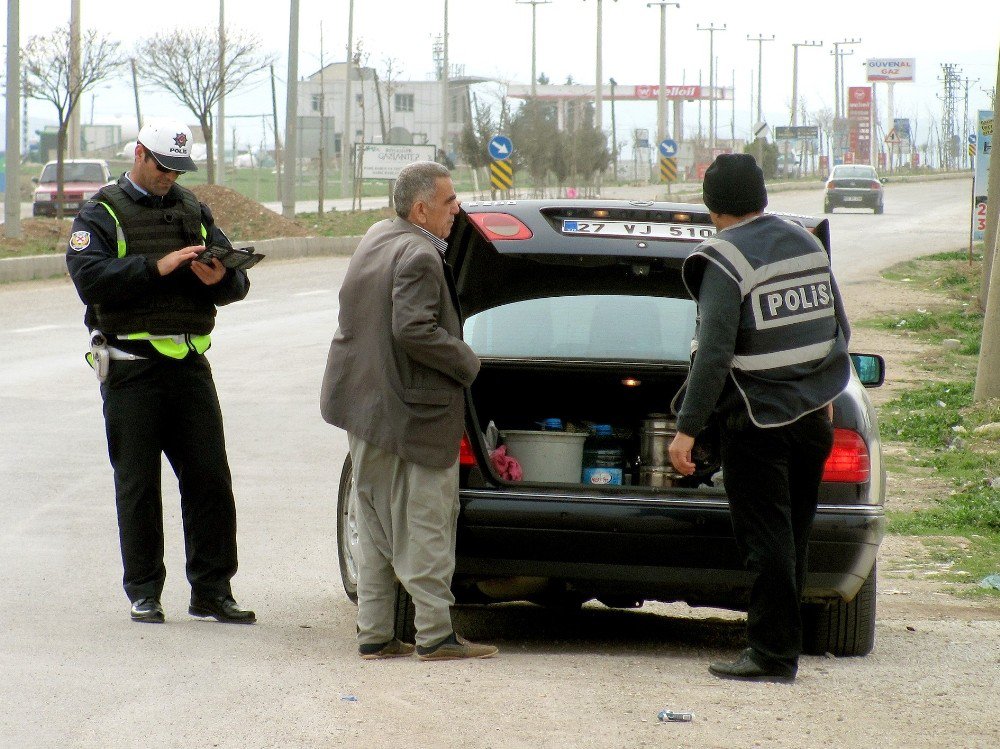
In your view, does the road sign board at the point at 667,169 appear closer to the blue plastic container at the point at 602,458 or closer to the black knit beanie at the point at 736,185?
the blue plastic container at the point at 602,458

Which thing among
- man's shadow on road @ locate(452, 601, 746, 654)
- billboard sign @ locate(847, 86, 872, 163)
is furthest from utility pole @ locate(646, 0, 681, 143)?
man's shadow on road @ locate(452, 601, 746, 654)

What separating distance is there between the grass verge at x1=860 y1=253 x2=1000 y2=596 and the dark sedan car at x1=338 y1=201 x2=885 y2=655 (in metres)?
2.15

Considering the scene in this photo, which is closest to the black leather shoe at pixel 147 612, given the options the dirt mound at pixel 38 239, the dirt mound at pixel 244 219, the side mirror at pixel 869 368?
the side mirror at pixel 869 368

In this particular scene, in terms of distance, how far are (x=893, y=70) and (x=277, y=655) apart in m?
129

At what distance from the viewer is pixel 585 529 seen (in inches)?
200

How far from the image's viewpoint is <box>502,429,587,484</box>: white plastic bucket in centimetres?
571

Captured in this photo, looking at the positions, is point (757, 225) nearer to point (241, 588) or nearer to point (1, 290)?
point (241, 588)

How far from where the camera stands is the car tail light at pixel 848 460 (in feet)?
16.7

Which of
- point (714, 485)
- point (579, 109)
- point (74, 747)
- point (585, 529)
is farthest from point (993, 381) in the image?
point (579, 109)

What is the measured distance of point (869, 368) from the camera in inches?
222

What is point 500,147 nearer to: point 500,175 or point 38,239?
point 500,175

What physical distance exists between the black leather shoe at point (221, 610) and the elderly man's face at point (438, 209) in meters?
1.76

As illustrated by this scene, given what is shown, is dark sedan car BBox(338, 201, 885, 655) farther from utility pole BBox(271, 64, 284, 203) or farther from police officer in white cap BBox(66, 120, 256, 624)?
utility pole BBox(271, 64, 284, 203)

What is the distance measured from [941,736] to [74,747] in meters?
2.35
